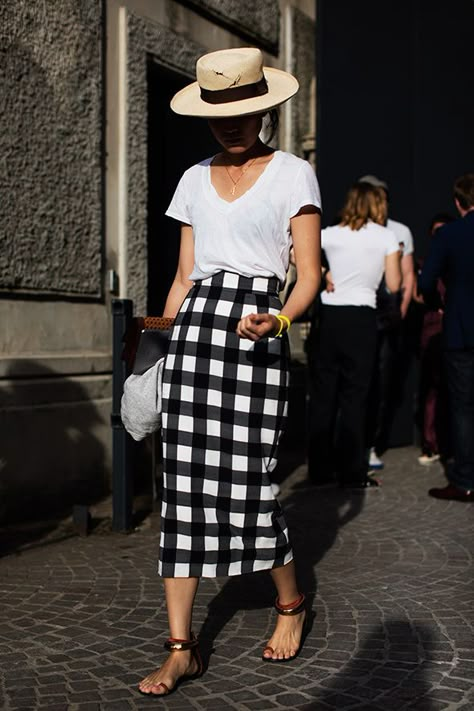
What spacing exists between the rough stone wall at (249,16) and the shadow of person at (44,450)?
10.8 feet

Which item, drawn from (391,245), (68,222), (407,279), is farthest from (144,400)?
(407,279)

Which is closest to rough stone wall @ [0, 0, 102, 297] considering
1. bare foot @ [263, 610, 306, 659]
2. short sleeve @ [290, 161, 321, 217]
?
short sleeve @ [290, 161, 321, 217]

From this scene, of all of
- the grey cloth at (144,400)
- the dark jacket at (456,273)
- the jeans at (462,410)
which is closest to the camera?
the grey cloth at (144,400)

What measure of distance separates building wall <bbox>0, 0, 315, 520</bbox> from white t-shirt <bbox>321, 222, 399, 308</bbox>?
1.39 m

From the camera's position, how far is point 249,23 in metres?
8.38

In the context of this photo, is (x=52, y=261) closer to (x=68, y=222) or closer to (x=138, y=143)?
(x=68, y=222)

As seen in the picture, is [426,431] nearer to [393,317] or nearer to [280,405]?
[393,317]

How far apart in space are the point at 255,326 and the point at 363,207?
3898mm

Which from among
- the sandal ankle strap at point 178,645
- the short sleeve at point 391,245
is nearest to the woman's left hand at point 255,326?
the sandal ankle strap at point 178,645

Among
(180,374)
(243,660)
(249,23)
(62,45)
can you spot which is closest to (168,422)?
(180,374)

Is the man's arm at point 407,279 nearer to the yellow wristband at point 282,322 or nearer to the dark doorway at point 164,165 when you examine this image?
the dark doorway at point 164,165

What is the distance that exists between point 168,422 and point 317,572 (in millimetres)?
1672

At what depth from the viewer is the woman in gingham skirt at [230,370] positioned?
10.2ft

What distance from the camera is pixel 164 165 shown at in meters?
8.38
